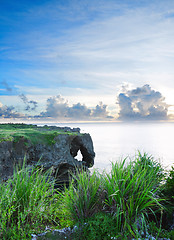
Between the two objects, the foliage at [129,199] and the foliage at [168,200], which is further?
the foliage at [168,200]

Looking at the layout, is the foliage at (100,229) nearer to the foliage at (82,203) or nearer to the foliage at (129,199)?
the foliage at (129,199)

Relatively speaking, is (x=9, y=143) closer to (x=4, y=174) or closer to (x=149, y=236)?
(x=4, y=174)

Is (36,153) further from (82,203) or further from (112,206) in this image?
(112,206)

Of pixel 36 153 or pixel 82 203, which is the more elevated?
pixel 82 203

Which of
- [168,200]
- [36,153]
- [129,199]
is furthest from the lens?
[36,153]

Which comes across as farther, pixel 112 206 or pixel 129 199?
pixel 112 206

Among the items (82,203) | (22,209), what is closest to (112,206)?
(82,203)

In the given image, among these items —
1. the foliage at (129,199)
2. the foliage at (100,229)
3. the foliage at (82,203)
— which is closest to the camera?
the foliage at (100,229)

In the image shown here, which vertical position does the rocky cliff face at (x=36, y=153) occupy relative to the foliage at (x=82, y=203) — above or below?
below

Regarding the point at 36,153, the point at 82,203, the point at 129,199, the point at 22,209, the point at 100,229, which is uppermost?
the point at 129,199

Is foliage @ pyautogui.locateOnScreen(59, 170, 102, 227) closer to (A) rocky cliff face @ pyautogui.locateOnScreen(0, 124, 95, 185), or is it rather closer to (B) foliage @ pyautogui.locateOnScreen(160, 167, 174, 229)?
(B) foliage @ pyautogui.locateOnScreen(160, 167, 174, 229)

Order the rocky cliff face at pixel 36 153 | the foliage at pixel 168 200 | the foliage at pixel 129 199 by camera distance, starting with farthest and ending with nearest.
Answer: the rocky cliff face at pixel 36 153
the foliage at pixel 168 200
the foliage at pixel 129 199

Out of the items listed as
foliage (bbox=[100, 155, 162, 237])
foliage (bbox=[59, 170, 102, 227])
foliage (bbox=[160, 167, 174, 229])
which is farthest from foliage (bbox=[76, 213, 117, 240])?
foliage (bbox=[160, 167, 174, 229])

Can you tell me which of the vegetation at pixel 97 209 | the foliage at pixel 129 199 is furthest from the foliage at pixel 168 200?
the foliage at pixel 129 199
